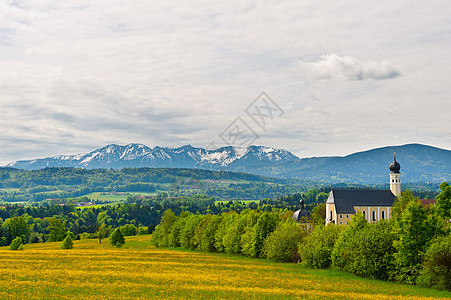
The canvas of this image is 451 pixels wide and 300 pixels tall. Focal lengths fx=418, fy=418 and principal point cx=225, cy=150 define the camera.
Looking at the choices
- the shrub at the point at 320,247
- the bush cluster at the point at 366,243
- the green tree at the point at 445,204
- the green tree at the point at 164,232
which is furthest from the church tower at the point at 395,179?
the shrub at the point at 320,247

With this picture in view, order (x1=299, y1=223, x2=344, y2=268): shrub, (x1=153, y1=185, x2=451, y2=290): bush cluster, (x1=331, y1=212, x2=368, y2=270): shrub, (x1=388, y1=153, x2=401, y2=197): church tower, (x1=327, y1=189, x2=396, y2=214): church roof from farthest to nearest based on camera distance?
(x1=388, y1=153, x2=401, y2=197): church tower < (x1=327, y1=189, x2=396, y2=214): church roof < (x1=299, y1=223, x2=344, y2=268): shrub < (x1=331, y1=212, x2=368, y2=270): shrub < (x1=153, y1=185, x2=451, y2=290): bush cluster

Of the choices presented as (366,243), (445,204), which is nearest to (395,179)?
(445,204)

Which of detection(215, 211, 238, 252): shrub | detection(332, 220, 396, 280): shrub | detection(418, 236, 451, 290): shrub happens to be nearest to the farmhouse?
detection(215, 211, 238, 252): shrub

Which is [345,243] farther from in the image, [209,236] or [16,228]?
[16,228]

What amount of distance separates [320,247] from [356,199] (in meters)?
87.5

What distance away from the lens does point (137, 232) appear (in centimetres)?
19188

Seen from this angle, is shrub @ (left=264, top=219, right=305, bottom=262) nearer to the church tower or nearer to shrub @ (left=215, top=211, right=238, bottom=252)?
shrub @ (left=215, top=211, right=238, bottom=252)

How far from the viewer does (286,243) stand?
73.3 metres

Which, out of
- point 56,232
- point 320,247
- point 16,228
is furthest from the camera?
point 56,232

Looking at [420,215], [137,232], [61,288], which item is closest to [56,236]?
[137,232]

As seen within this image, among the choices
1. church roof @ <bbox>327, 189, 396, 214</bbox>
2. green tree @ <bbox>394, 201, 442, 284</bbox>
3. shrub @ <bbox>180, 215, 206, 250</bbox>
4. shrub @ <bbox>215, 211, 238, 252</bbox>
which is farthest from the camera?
church roof @ <bbox>327, 189, 396, 214</bbox>

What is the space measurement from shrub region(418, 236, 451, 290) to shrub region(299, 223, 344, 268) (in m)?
18.0

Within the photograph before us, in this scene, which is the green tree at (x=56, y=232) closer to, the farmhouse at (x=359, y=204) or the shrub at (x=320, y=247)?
the farmhouse at (x=359, y=204)

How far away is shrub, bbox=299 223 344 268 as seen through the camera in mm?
64000
